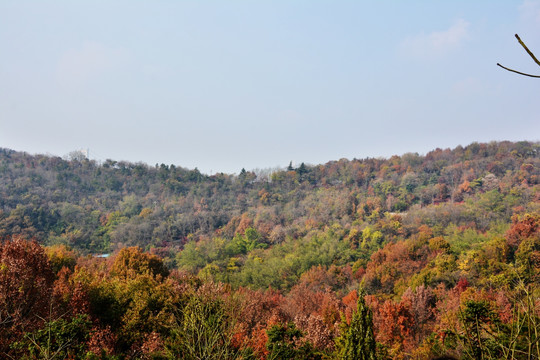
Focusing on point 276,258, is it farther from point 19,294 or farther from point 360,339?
point 19,294

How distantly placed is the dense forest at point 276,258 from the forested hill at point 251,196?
0.30 meters

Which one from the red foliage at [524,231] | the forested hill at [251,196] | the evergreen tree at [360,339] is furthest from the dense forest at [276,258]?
the forested hill at [251,196]

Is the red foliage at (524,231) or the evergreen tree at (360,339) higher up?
the red foliage at (524,231)

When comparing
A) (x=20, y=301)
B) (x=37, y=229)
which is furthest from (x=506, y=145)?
(x=37, y=229)

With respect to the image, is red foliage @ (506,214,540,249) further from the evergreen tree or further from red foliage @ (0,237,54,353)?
red foliage @ (0,237,54,353)

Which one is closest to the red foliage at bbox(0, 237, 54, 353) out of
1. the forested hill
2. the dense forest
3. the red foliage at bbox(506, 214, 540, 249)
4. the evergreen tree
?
the dense forest

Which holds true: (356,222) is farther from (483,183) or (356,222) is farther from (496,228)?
(483,183)

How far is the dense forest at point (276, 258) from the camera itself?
29.7 feet

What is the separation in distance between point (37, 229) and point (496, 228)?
183 feet

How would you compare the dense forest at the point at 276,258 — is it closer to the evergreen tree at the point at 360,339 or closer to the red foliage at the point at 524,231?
the evergreen tree at the point at 360,339

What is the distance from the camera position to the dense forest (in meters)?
9.04

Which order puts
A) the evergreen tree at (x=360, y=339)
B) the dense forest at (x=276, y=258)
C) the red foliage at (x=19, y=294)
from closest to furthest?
the evergreen tree at (x=360, y=339)
the red foliage at (x=19, y=294)
the dense forest at (x=276, y=258)

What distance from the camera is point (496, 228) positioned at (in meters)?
32.2

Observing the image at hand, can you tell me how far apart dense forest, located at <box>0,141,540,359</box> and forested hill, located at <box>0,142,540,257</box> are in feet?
0.97
